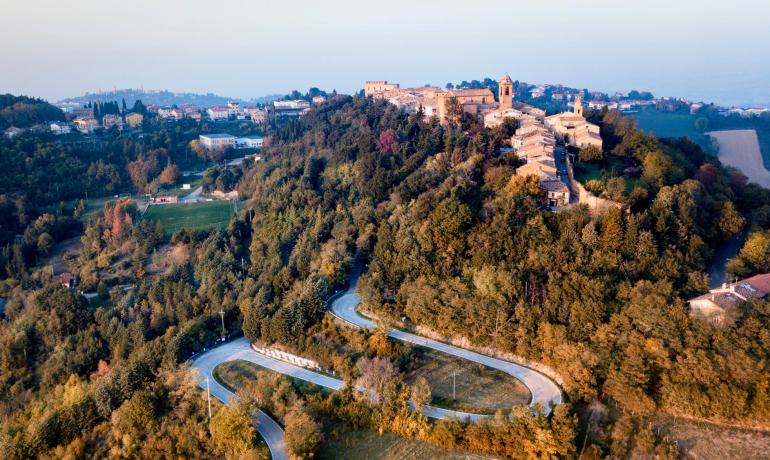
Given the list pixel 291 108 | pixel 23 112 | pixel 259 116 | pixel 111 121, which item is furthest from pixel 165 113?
pixel 23 112

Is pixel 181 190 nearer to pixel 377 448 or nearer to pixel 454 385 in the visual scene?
pixel 454 385

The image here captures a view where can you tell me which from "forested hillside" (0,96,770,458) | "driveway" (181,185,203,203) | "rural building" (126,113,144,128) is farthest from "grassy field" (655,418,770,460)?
"rural building" (126,113,144,128)

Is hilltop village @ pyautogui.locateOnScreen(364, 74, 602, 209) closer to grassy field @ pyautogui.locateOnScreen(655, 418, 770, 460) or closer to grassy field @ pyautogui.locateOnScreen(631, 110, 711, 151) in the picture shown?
grassy field @ pyautogui.locateOnScreen(655, 418, 770, 460)

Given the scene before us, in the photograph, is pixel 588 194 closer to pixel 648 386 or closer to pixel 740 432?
pixel 648 386

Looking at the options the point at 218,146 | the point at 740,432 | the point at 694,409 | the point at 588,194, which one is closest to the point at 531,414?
the point at 694,409

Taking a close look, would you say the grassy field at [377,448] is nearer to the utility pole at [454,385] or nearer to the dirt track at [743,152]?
the utility pole at [454,385]

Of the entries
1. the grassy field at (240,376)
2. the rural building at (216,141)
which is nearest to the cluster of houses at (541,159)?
the grassy field at (240,376)
